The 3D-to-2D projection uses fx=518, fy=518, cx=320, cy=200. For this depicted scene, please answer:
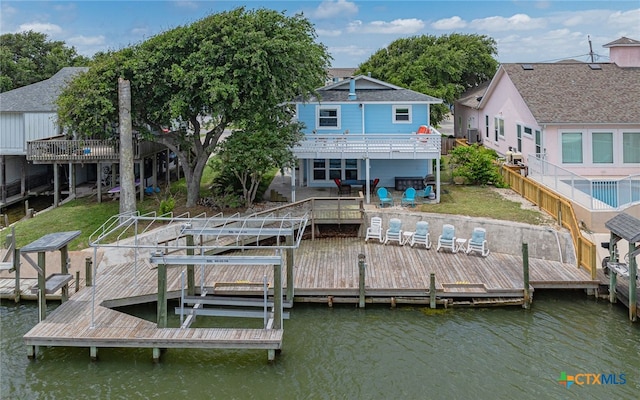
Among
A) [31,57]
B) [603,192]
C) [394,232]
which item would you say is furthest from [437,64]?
[31,57]

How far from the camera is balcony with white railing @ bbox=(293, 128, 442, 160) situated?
2277cm

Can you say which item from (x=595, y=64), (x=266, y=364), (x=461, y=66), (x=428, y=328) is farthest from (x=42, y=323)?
(x=461, y=66)

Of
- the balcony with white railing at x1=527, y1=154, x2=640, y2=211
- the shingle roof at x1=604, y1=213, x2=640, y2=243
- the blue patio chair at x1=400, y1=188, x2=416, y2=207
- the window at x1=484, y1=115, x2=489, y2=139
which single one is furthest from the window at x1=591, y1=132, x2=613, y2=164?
the window at x1=484, y1=115, x2=489, y2=139

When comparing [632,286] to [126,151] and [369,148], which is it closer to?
[369,148]

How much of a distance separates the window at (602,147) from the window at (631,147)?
0.58 m

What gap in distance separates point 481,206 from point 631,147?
8592 mm

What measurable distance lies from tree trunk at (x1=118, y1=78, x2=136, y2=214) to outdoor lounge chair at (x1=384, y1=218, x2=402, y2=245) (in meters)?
10.6

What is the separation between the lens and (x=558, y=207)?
19000mm

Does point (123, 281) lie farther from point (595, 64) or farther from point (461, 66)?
point (461, 66)

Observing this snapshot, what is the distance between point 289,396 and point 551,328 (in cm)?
759

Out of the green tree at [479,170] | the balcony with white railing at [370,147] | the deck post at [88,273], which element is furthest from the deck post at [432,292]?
the green tree at [479,170]

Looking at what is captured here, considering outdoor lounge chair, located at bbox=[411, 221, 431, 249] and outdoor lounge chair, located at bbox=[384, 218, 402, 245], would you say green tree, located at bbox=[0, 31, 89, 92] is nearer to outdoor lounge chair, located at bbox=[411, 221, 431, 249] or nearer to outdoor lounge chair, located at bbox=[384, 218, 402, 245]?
outdoor lounge chair, located at bbox=[384, 218, 402, 245]

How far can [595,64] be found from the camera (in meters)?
28.4

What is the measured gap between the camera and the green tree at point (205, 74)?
20656 millimetres
